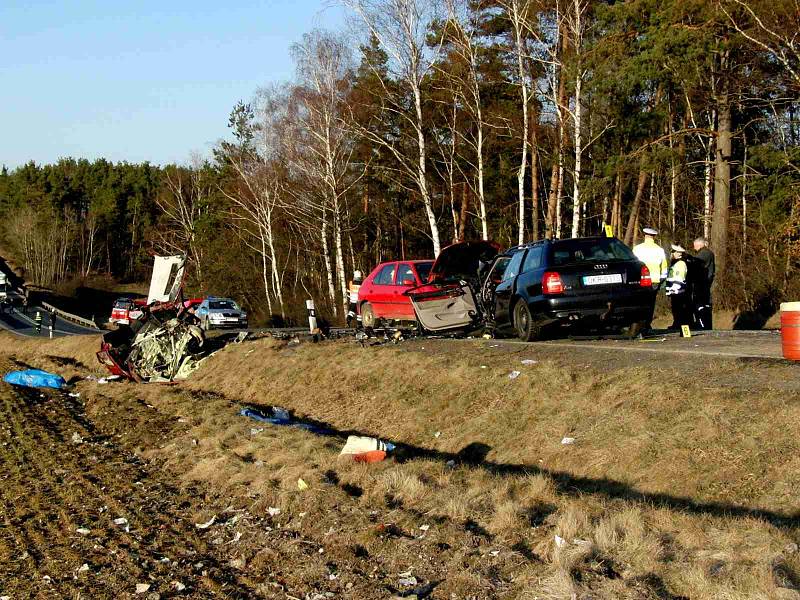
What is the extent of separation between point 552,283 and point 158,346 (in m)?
9.44

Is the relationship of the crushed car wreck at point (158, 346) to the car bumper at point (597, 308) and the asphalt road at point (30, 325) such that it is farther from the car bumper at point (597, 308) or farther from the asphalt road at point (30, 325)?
the asphalt road at point (30, 325)

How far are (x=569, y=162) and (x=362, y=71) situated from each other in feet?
38.6

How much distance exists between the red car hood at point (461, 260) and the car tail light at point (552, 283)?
385 cm

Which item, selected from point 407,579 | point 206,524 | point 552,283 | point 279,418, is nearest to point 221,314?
point 279,418

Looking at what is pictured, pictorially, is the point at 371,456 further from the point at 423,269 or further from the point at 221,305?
the point at 221,305

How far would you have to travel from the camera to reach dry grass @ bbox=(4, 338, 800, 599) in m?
5.37

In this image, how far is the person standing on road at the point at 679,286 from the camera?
1587 centimetres

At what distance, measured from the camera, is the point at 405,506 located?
7.29 m

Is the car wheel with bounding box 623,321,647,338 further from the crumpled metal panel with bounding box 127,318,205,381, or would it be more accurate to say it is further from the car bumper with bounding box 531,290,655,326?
the crumpled metal panel with bounding box 127,318,205,381

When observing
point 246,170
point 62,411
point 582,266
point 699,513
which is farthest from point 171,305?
point 246,170

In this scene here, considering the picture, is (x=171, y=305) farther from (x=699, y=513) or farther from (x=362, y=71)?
(x=362, y=71)

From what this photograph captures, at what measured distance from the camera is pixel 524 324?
14.9 meters

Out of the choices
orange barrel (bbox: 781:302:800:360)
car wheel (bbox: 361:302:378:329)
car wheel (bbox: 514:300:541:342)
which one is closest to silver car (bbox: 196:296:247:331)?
car wheel (bbox: 361:302:378:329)

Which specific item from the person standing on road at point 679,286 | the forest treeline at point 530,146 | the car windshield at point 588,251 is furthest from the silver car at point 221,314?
the car windshield at point 588,251
